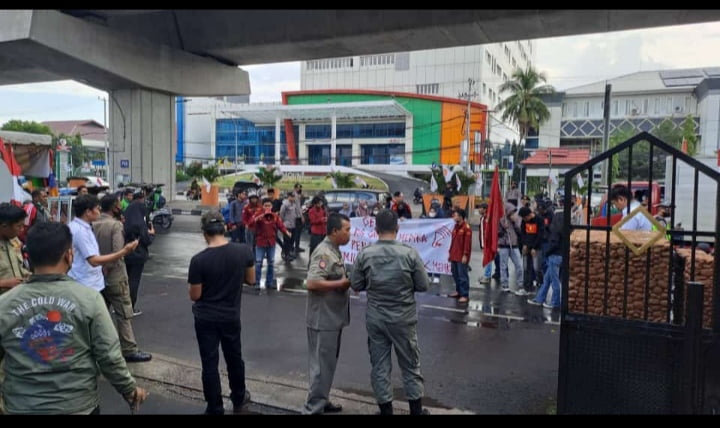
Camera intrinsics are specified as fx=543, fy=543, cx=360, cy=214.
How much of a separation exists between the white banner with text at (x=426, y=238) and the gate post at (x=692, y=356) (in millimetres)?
6251

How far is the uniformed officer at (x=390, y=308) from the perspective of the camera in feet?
14.9

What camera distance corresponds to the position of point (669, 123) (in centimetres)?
4753

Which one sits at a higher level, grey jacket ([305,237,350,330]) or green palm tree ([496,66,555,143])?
green palm tree ([496,66,555,143])

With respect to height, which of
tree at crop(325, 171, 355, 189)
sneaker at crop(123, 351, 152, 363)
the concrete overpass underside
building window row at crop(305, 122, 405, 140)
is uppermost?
building window row at crop(305, 122, 405, 140)

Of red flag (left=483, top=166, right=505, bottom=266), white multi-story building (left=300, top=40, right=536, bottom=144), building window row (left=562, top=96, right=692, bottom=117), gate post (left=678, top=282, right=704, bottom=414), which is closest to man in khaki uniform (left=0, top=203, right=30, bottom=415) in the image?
gate post (left=678, top=282, right=704, bottom=414)

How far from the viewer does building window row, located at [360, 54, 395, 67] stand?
80.9 meters

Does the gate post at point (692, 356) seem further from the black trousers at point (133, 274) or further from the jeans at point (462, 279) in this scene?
the black trousers at point (133, 274)

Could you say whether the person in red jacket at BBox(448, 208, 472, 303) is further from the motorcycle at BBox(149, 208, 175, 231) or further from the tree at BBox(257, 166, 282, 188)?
the tree at BBox(257, 166, 282, 188)

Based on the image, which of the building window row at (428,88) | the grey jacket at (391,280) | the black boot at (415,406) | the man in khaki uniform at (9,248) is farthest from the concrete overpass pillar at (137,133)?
the building window row at (428,88)

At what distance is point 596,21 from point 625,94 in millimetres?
50869

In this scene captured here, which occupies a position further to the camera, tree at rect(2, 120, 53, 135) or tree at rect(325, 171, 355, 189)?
tree at rect(2, 120, 53, 135)

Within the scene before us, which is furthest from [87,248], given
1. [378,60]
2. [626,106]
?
[378,60]

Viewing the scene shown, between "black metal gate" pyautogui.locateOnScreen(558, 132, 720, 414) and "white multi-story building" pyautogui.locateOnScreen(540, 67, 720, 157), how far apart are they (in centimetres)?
5800

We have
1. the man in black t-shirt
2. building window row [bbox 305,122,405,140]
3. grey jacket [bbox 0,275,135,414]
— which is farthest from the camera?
building window row [bbox 305,122,405,140]
